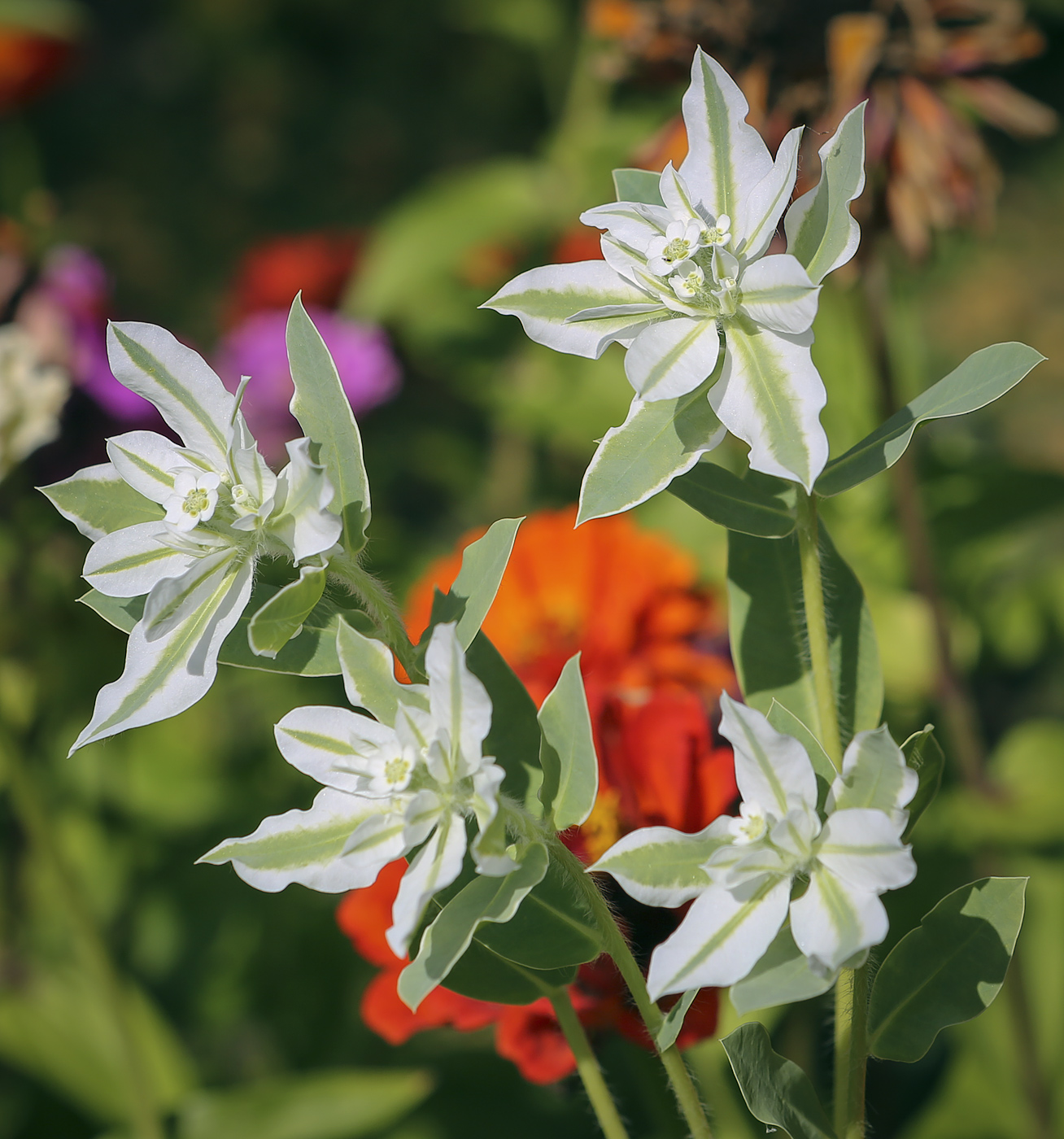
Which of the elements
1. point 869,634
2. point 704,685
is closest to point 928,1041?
point 869,634

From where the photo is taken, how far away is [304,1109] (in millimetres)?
547

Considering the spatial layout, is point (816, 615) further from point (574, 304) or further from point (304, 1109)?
point (304, 1109)

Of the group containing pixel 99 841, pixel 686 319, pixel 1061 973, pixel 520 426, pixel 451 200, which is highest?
pixel 686 319

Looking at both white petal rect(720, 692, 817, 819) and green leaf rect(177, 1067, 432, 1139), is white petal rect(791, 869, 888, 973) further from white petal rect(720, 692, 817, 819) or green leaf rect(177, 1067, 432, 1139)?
green leaf rect(177, 1067, 432, 1139)

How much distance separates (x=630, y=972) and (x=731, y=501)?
106mm

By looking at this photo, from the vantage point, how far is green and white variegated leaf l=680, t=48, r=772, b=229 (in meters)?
0.24

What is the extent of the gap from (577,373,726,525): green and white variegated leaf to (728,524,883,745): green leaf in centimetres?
6

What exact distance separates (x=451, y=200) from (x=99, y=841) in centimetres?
54

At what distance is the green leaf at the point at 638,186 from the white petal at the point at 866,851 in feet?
0.48

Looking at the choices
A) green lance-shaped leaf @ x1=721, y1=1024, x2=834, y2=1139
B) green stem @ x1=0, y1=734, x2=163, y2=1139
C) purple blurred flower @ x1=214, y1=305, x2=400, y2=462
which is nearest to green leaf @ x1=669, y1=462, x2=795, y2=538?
green lance-shaped leaf @ x1=721, y1=1024, x2=834, y2=1139

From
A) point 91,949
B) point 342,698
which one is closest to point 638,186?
point 91,949

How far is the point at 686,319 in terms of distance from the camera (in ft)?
0.75

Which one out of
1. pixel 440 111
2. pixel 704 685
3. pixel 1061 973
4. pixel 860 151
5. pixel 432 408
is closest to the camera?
pixel 860 151

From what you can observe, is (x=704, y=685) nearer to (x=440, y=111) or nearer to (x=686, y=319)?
(x=686, y=319)
